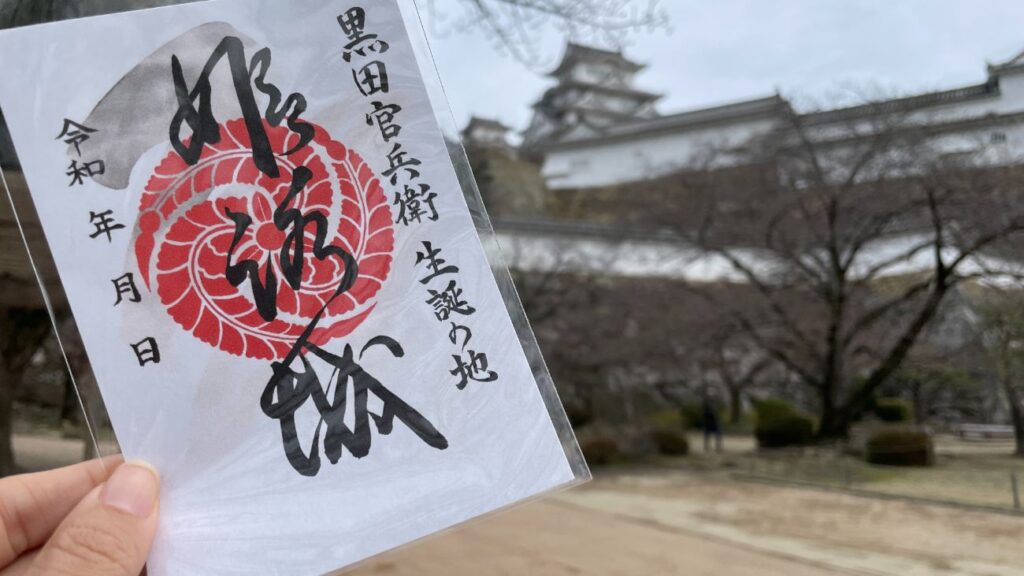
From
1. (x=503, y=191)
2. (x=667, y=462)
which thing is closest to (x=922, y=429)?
(x=667, y=462)

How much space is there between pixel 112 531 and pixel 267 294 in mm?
294

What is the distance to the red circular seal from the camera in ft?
2.55

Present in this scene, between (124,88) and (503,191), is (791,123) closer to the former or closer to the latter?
(503,191)

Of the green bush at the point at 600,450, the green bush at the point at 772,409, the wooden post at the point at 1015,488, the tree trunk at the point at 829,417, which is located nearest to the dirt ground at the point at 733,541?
the wooden post at the point at 1015,488

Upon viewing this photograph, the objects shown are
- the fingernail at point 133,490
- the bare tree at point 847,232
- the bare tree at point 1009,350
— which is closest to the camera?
the fingernail at point 133,490

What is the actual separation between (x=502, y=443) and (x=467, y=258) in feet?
0.73

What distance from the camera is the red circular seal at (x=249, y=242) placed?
78cm

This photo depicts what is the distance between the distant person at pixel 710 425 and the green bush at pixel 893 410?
2.45 meters

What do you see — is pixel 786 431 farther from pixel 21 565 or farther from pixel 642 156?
pixel 21 565

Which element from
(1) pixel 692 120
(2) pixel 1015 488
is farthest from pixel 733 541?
(1) pixel 692 120

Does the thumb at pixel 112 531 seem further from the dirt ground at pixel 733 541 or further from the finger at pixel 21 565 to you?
→ the dirt ground at pixel 733 541

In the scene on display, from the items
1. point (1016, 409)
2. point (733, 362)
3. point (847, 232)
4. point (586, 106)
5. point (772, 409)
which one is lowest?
point (772, 409)

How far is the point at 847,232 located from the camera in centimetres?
773

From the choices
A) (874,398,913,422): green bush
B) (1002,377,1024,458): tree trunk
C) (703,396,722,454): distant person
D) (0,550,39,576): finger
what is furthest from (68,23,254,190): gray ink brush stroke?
(703,396,722,454): distant person
